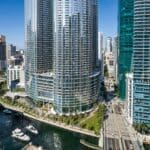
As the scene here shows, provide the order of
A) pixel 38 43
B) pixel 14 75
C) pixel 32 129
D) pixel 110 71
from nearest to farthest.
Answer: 1. pixel 32 129
2. pixel 38 43
3. pixel 14 75
4. pixel 110 71

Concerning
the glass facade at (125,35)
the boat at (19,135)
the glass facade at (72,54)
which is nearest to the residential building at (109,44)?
the glass facade at (125,35)

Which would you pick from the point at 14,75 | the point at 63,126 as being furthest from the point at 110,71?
the point at 63,126

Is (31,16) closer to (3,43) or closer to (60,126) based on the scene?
(60,126)

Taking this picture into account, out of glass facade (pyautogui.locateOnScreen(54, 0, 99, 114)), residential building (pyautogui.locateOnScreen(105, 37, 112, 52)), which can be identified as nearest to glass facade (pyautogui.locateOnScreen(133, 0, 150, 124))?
glass facade (pyautogui.locateOnScreen(54, 0, 99, 114))

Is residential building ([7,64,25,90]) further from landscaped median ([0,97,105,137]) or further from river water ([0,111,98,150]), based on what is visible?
river water ([0,111,98,150])

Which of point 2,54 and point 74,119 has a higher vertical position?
point 2,54

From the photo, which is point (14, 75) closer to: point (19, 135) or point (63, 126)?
point (63, 126)
